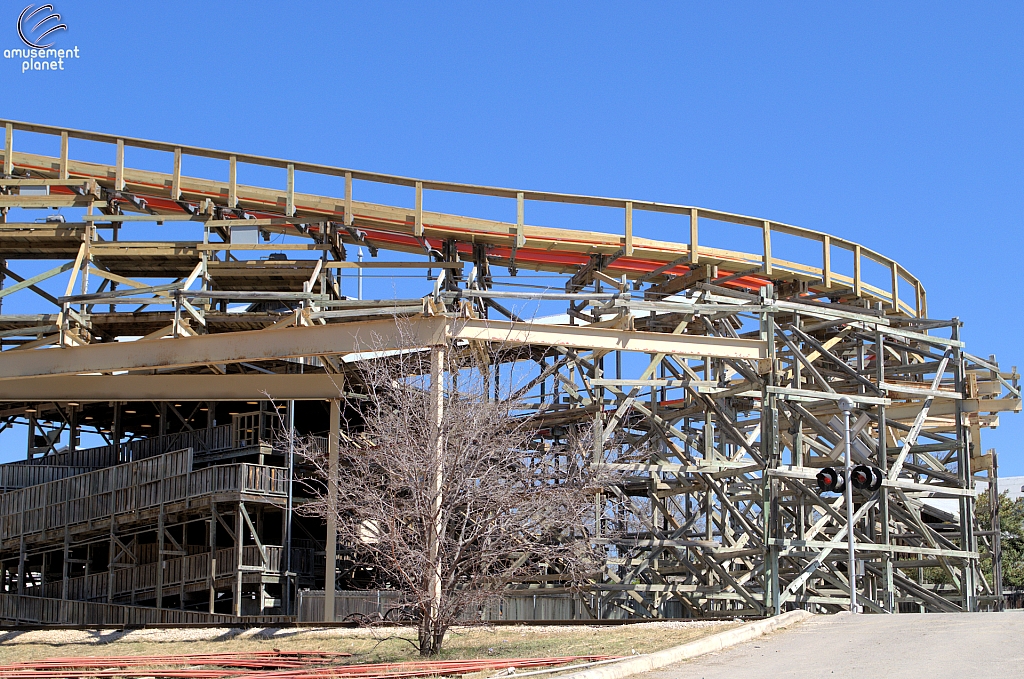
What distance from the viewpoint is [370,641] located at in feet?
63.6

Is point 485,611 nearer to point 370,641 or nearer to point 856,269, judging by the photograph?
point 370,641

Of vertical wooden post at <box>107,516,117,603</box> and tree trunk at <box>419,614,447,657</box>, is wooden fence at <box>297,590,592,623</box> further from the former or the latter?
vertical wooden post at <box>107,516,117,603</box>

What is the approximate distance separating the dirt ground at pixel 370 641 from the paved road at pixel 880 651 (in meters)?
1.35

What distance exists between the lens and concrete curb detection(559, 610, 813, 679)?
13203 millimetres

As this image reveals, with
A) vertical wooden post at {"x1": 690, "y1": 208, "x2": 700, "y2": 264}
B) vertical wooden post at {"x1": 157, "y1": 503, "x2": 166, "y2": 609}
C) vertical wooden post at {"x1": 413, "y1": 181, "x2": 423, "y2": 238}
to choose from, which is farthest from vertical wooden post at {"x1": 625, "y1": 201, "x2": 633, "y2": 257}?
vertical wooden post at {"x1": 157, "y1": 503, "x2": 166, "y2": 609}

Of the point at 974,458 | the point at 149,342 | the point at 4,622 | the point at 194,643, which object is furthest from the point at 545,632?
the point at 4,622

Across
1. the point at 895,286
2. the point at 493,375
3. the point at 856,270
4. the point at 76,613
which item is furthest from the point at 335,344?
the point at 895,286

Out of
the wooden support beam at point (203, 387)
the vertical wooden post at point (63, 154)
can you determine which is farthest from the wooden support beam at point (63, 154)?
the wooden support beam at point (203, 387)

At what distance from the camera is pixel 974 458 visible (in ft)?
97.0

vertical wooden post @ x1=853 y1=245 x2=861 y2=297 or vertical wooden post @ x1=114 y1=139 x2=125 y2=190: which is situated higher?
vertical wooden post @ x1=114 y1=139 x2=125 y2=190

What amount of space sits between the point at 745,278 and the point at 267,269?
1137 centimetres

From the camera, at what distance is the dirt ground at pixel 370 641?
1692 cm

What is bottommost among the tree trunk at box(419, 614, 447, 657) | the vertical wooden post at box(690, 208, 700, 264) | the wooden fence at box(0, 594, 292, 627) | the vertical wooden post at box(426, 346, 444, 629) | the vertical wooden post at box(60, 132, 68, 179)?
the wooden fence at box(0, 594, 292, 627)

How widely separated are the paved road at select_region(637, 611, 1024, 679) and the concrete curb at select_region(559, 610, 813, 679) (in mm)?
158
